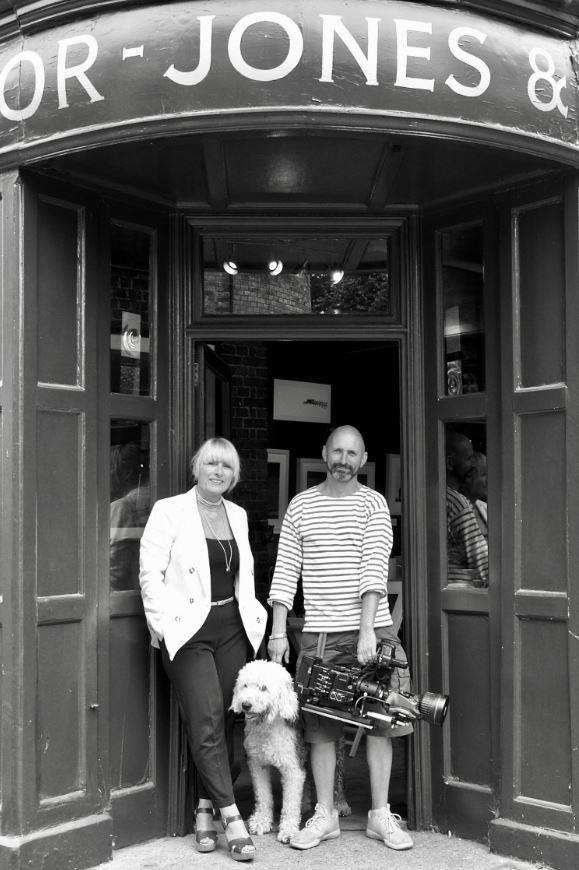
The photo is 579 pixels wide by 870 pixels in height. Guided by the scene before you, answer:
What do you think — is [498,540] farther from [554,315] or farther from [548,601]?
[554,315]

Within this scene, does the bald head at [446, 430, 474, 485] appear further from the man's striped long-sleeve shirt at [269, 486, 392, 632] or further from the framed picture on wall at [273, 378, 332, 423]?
the framed picture on wall at [273, 378, 332, 423]

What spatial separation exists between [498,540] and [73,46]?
3.07 meters

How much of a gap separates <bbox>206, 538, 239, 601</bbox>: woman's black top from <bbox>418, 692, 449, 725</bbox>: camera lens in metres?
1.12

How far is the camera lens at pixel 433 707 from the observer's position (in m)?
4.94

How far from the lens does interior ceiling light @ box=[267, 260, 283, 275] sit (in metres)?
5.82

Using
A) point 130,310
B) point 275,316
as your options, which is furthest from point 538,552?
point 130,310

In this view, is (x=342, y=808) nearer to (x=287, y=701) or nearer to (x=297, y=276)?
(x=287, y=701)

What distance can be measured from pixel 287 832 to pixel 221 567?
1.39 m

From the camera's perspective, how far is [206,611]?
5188mm

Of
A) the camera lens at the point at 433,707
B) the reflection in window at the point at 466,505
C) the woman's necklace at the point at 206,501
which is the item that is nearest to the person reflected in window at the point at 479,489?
the reflection in window at the point at 466,505

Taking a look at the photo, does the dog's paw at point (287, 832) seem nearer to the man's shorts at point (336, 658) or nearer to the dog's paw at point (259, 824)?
the dog's paw at point (259, 824)

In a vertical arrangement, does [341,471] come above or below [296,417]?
below

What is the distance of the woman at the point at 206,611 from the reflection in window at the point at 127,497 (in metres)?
0.23

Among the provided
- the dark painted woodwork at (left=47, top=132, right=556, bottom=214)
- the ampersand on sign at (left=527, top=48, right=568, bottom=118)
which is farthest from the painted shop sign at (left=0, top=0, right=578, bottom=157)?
the dark painted woodwork at (left=47, top=132, right=556, bottom=214)
